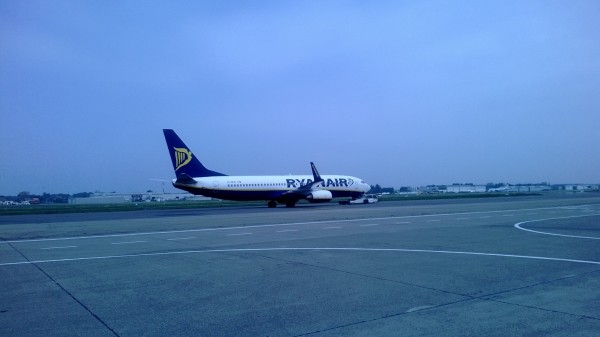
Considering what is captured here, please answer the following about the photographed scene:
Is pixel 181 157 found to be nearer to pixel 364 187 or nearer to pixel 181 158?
pixel 181 158

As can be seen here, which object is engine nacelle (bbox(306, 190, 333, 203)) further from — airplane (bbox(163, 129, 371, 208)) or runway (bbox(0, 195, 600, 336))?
runway (bbox(0, 195, 600, 336))

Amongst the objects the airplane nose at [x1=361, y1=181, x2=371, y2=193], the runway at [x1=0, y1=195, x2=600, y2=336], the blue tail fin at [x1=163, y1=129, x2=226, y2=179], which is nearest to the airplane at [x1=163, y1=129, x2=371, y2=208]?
the blue tail fin at [x1=163, y1=129, x2=226, y2=179]

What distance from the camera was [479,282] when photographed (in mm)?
8727

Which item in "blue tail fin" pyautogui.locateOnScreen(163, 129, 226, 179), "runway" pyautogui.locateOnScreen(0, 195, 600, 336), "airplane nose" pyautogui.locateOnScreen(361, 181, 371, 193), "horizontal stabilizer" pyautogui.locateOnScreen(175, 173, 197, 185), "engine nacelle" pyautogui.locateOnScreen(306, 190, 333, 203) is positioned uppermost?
"blue tail fin" pyautogui.locateOnScreen(163, 129, 226, 179)

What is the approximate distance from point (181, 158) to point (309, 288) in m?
41.6

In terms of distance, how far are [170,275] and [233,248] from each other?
463cm

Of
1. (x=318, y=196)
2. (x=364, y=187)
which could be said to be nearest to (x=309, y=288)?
(x=318, y=196)

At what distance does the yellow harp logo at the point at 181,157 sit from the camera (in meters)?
47.7

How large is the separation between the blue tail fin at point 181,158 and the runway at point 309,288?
32340mm

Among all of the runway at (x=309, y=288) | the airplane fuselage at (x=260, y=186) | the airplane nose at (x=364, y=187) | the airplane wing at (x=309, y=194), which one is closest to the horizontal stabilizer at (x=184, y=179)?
the airplane fuselage at (x=260, y=186)

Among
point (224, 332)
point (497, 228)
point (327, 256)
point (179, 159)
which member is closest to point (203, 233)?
point (327, 256)

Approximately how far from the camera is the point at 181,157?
4797 cm

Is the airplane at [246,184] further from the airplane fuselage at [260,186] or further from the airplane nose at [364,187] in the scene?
the airplane nose at [364,187]

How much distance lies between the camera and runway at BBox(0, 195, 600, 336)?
6270 millimetres
